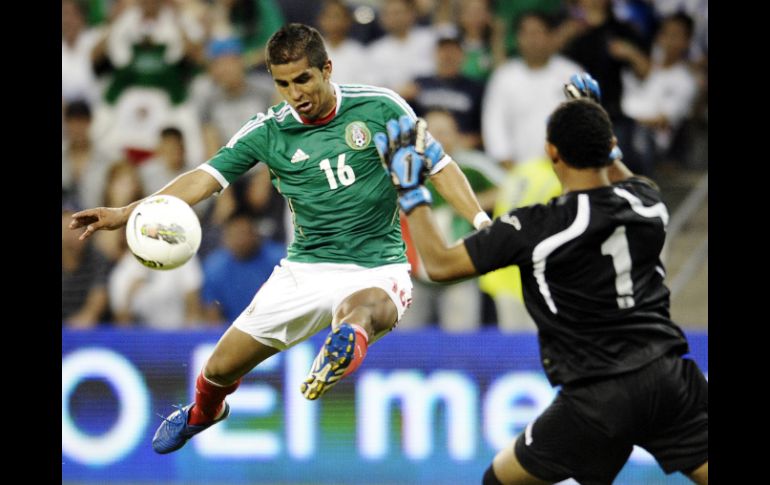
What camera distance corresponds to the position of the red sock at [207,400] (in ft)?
21.6

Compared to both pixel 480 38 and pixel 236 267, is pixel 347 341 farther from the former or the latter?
pixel 480 38

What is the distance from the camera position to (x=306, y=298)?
20.7 feet

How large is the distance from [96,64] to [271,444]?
393 cm

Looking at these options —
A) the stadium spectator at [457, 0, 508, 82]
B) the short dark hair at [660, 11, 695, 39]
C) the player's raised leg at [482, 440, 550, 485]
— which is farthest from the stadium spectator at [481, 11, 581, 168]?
the player's raised leg at [482, 440, 550, 485]

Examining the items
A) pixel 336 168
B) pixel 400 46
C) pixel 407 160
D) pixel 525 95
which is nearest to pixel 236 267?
pixel 400 46

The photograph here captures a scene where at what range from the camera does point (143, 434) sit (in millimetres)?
9531

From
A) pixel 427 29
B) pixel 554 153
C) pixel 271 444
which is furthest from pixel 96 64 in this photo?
pixel 554 153

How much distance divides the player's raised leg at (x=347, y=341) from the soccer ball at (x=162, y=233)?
844 millimetres

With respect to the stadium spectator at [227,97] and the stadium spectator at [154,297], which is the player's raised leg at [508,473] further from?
the stadium spectator at [227,97]

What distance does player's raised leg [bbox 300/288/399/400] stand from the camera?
5.42 metres

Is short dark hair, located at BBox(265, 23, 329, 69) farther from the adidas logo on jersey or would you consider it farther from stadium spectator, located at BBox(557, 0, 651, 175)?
stadium spectator, located at BBox(557, 0, 651, 175)

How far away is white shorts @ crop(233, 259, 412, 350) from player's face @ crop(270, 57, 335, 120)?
0.88m

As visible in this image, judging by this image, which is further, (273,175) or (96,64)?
(96,64)

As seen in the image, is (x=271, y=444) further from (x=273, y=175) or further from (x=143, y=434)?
(x=273, y=175)
